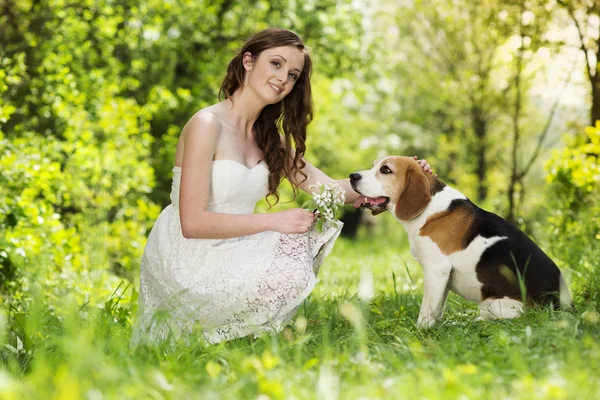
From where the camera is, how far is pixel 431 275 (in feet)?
12.9

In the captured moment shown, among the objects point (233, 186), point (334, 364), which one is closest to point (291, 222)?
point (233, 186)

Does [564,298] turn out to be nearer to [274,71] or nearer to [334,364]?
[334,364]

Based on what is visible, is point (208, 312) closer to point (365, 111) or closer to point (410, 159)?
point (410, 159)

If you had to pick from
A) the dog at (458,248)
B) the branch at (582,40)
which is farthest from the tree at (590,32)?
the dog at (458,248)

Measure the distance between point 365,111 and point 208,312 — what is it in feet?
57.5

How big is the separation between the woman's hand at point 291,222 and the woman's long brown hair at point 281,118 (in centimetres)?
47

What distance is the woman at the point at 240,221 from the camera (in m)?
3.66

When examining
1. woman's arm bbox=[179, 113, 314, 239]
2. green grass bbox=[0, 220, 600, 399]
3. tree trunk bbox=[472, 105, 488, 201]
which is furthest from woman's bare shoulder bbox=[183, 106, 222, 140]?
tree trunk bbox=[472, 105, 488, 201]

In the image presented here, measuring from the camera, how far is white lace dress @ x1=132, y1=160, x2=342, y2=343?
11.9 ft

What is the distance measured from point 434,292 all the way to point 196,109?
748 centimetres

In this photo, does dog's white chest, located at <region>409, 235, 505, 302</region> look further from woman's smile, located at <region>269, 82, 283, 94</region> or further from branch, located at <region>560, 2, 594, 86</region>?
branch, located at <region>560, 2, 594, 86</region>

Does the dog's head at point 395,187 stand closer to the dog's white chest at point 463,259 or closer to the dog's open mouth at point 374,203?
the dog's open mouth at point 374,203

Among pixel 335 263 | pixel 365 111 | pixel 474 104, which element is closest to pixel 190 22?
pixel 335 263

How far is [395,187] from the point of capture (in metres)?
4.14
